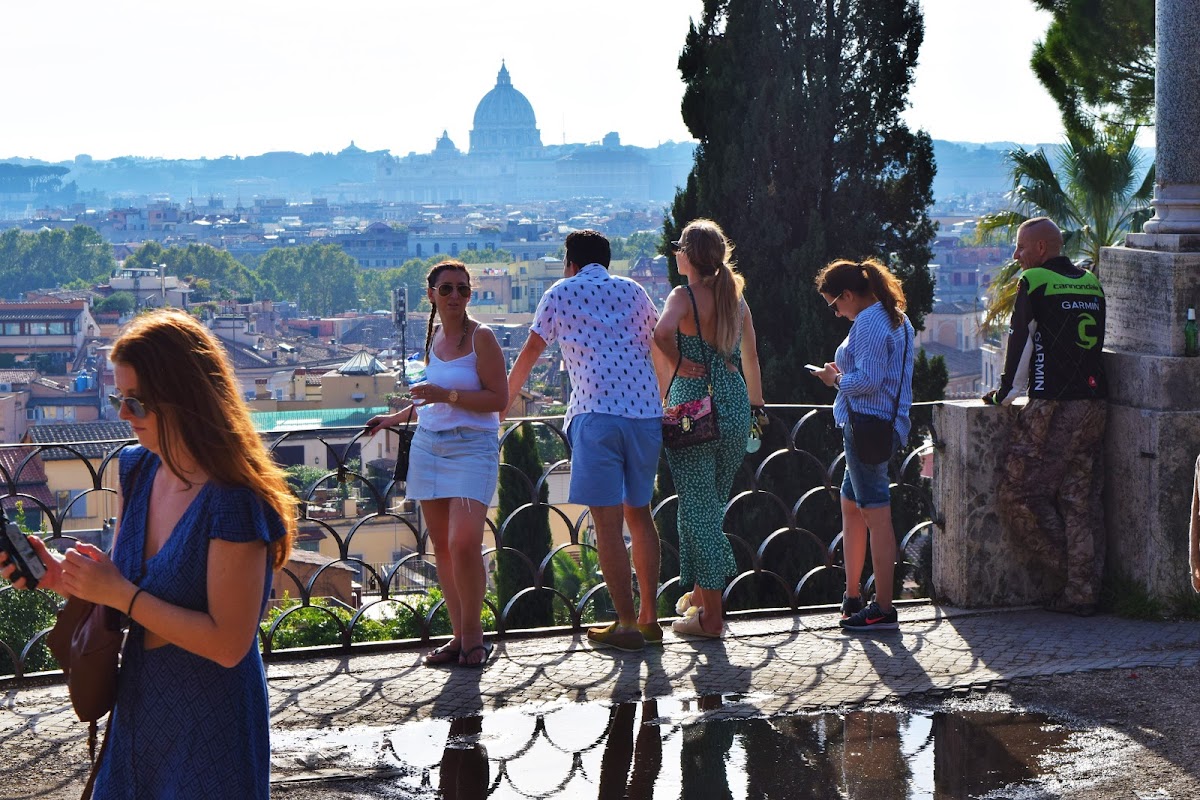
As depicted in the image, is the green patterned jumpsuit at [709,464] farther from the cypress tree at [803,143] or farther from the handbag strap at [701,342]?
the cypress tree at [803,143]

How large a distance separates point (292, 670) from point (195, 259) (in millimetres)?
144478

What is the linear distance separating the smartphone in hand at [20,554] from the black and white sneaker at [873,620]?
332 cm

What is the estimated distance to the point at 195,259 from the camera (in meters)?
144

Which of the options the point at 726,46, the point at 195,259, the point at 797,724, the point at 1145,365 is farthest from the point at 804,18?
the point at 195,259

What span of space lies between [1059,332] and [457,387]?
1.92 meters

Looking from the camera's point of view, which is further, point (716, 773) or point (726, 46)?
point (726, 46)

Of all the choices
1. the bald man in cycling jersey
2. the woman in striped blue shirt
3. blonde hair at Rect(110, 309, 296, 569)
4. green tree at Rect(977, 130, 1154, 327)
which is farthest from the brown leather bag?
green tree at Rect(977, 130, 1154, 327)

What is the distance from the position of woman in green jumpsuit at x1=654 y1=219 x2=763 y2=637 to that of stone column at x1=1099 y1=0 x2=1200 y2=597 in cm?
124

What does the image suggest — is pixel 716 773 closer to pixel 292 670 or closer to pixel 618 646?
pixel 618 646

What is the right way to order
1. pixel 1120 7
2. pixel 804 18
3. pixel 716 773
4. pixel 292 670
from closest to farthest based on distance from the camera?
pixel 716 773 → pixel 292 670 → pixel 1120 7 → pixel 804 18

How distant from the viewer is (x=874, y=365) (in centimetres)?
509

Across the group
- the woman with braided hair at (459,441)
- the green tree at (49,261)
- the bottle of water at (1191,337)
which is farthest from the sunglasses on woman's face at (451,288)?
the green tree at (49,261)

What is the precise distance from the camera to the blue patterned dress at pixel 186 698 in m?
2.32

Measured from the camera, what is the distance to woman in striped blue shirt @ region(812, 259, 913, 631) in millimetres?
5094
